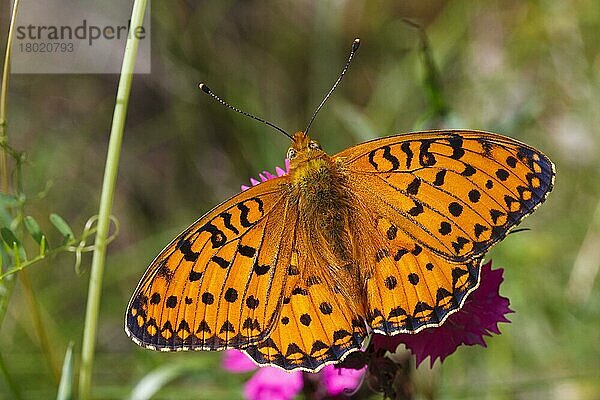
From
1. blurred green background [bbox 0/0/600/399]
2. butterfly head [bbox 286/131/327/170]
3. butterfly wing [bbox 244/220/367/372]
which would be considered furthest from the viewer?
blurred green background [bbox 0/0/600/399]

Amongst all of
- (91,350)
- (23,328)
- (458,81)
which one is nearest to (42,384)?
(23,328)

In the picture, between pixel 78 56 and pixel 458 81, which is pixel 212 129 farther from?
pixel 458 81

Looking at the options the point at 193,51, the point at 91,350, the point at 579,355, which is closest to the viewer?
the point at 91,350

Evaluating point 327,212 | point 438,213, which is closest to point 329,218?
point 327,212

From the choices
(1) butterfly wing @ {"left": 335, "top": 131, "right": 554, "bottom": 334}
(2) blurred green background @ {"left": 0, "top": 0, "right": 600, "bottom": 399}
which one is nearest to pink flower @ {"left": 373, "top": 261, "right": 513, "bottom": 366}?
(1) butterfly wing @ {"left": 335, "top": 131, "right": 554, "bottom": 334}

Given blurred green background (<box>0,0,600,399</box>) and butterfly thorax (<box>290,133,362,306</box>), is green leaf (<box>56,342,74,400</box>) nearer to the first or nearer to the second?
butterfly thorax (<box>290,133,362,306</box>)

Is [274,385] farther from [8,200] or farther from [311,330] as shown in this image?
[8,200]
